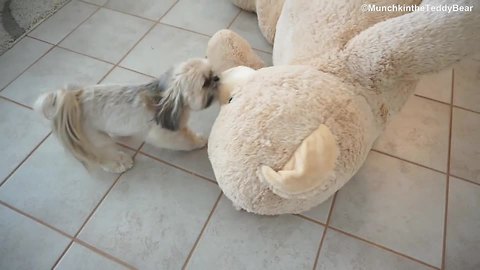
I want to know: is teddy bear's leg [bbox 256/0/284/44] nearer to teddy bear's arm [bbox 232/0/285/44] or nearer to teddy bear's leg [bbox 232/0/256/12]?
teddy bear's arm [bbox 232/0/285/44]

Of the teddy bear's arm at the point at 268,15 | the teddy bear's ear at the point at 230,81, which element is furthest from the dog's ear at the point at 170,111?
the teddy bear's arm at the point at 268,15

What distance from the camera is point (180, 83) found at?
0.79m

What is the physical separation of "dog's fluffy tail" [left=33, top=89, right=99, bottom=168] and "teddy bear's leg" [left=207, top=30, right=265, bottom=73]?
432 mm

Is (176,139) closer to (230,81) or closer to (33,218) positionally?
(230,81)

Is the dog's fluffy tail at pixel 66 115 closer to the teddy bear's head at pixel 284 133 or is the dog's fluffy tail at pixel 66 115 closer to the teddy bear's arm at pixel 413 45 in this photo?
the teddy bear's head at pixel 284 133

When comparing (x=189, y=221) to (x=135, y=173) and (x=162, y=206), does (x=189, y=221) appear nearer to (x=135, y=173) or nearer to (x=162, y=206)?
(x=162, y=206)

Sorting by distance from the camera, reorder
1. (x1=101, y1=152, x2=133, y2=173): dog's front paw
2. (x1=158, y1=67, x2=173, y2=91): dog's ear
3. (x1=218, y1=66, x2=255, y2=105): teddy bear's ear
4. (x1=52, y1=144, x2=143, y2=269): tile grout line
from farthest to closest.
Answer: (x1=101, y1=152, x2=133, y2=173): dog's front paw, (x1=52, y1=144, x2=143, y2=269): tile grout line, (x1=158, y1=67, x2=173, y2=91): dog's ear, (x1=218, y1=66, x2=255, y2=105): teddy bear's ear

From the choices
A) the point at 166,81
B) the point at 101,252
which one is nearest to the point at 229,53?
the point at 166,81

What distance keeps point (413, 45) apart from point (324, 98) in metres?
0.18

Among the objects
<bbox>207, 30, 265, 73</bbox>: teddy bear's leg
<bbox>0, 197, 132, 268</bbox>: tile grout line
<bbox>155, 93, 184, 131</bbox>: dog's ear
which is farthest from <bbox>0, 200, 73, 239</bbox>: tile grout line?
<bbox>207, 30, 265, 73</bbox>: teddy bear's leg

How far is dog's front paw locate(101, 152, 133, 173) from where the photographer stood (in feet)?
3.38

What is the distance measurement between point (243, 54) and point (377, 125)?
0.53 meters

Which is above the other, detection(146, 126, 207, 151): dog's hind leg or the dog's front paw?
detection(146, 126, 207, 151): dog's hind leg

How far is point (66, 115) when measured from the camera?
80 centimetres
